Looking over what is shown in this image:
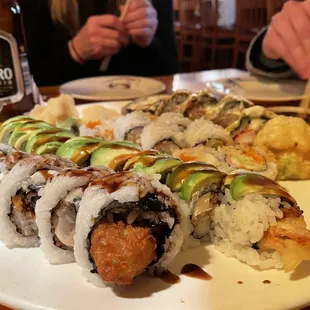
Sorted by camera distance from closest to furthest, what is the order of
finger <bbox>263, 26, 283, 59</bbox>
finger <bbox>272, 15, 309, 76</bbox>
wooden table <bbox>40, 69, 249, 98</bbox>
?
finger <bbox>272, 15, 309, 76</bbox> → finger <bbox>263, 26, 283, 59</bbox> → wooden table <bbox>40, 69, 249, 98</bbox>

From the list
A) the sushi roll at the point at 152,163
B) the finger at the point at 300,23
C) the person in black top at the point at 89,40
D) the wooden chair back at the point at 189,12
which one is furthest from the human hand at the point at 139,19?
the wooden chair back at the point at 189,12

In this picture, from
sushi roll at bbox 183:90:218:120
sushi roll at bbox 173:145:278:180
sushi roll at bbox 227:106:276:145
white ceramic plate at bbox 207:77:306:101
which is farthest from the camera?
white ceramic plate at bbox 207:77:306:101

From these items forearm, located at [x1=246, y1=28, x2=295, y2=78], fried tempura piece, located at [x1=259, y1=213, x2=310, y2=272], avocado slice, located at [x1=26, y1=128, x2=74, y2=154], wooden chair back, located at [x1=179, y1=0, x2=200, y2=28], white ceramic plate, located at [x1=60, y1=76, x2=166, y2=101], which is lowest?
wooden chair back, located at [x1=179, y1=0, x2=200, y2=28]

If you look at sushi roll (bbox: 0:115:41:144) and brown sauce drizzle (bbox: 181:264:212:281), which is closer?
brown sauce drizzle (bbox: 181:264:212:281)

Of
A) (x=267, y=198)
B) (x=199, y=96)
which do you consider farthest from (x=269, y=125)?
(x=267, y=198)

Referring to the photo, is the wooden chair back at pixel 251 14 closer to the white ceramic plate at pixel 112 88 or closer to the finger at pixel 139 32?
the finger at pixel 139 32

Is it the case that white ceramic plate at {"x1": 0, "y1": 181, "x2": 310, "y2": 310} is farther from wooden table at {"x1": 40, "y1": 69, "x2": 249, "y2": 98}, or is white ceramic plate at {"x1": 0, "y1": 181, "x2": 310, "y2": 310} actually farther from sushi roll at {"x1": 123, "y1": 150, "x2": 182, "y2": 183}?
wooden table at {"x1": 40, "y1": 69, "x2": 249, "y2": 98}

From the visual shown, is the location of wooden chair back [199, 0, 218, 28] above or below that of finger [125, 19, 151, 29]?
below

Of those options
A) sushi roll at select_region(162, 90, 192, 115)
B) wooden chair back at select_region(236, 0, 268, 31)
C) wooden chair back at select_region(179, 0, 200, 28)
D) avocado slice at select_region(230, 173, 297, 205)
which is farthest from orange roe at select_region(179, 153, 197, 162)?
wooden chair back at select_region(179, 0, 200, 28)
